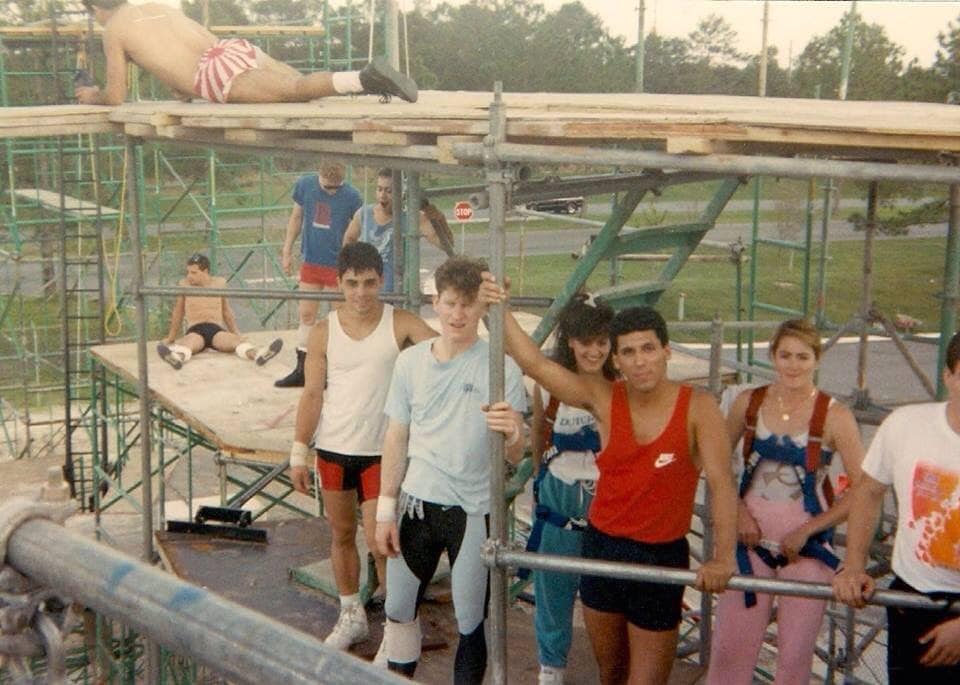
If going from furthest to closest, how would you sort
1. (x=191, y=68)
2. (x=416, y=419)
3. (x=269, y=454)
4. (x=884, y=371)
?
1. (x=884, y=371)
2. (x=269, y=454)
3. (x=191, y=68)
4. (x=416, y=419)

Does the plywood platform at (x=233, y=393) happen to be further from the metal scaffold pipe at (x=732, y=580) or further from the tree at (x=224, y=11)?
the tree at (x=224, y=11)

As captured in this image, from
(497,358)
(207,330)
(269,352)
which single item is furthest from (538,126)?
(207,330)

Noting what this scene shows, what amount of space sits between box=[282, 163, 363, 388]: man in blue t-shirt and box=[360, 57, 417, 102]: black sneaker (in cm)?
363

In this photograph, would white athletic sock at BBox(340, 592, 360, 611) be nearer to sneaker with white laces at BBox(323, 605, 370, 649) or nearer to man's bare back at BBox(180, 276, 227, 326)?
sneaker with white laces at BBox(323, 605, 370, 649)

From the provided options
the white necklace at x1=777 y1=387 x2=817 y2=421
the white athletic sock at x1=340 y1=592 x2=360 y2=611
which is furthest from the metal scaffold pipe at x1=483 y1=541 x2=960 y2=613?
the white athletic sock at x1=340 y1=592 x2=360 y2=611

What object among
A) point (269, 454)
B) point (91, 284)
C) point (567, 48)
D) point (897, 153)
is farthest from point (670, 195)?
point (897, 153)

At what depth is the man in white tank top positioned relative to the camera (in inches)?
221

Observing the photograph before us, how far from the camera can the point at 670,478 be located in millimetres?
4406

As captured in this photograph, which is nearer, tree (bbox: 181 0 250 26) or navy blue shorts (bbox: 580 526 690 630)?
navy blue shorts (bbox: 580 526 690 630)

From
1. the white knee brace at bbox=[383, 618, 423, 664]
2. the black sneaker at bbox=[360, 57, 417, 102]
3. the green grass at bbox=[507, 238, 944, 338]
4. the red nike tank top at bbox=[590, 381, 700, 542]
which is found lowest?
the green grass at bbox=[507, 238, 944, 338]

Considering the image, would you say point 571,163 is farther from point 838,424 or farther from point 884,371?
point 884,371

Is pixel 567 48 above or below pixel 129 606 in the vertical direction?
above

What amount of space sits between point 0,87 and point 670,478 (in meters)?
16.7

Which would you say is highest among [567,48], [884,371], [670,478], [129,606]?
[567,48]
